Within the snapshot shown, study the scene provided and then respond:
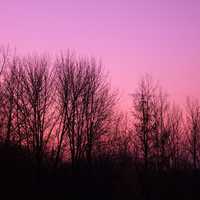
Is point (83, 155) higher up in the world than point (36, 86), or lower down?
lower down

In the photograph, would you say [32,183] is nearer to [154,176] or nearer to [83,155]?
[83,155]

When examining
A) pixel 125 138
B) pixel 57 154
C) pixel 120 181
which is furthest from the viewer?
pixel 125 138

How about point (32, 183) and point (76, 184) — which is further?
point (76, 184)

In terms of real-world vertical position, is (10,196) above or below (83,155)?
below

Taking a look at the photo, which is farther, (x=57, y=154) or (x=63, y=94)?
(x=63, y=94)

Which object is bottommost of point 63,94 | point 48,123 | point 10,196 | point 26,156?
point 10,196

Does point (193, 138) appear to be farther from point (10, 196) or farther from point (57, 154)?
point (10, 196)

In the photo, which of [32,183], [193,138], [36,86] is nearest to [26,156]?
[32,183]

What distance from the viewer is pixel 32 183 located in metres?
17.4

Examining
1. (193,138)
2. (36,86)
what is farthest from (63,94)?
(193,138)

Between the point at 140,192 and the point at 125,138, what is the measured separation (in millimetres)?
10487

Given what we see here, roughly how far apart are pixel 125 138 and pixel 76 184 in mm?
15727

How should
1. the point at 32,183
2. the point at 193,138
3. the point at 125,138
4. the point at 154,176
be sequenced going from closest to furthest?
the point at 32,183 < the point at 154,176 < the point at 125,138 < the point at 193,138

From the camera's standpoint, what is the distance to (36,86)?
25656 millimetres
